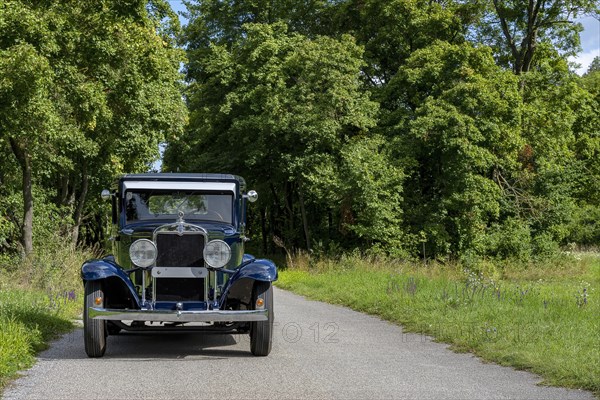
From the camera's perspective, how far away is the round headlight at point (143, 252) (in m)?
9.55

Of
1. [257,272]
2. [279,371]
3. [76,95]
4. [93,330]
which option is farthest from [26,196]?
[279,371]

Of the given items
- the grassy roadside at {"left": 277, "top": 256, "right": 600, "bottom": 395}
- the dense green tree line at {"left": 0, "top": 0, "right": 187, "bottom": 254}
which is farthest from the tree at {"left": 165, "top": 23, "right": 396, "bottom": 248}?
the grassy roadside at {"left": 277, "top": 256, "right": 600, "bottom": 395}

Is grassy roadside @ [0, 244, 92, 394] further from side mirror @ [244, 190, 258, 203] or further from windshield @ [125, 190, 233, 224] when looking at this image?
side mirror @ [244, 190, 258, 203]

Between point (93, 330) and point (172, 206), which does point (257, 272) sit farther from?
point (93, 330)

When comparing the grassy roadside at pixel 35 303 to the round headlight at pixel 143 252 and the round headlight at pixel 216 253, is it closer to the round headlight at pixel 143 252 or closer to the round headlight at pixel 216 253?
the round headlight at pixel 143 252

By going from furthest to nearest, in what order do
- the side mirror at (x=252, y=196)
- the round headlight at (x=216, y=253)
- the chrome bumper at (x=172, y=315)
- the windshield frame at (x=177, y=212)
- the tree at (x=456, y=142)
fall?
the tree at (x=456, y=142) < the windshield frame at (x=177, y=212) < the side mirror at (x=252, y=196) < the round headlight at (x=216, y=253) < the chrome bumper at (x=172, y=315)

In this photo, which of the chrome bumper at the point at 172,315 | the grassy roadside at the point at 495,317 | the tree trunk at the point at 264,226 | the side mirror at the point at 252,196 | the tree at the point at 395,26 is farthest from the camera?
the tree trunk at the point at 264,226

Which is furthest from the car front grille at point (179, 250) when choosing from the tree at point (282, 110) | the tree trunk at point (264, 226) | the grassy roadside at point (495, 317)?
the tree trunk at point (264, 226)

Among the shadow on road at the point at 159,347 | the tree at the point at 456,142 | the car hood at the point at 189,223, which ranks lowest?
the shadow on road at the point at 159,347

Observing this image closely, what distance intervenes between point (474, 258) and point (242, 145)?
11.3 m

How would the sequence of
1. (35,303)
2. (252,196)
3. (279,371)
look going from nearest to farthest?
(279,371) < (252,196) < (35,303)

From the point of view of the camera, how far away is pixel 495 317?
37.8ft

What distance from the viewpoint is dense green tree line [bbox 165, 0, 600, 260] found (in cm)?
3069

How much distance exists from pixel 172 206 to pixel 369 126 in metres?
22.7
